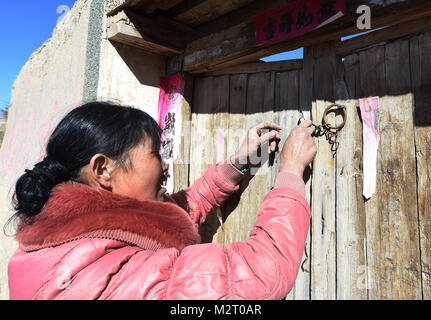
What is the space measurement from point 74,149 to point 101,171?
13 cm

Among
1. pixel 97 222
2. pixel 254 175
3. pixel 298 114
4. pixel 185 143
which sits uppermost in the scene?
pixel 298 114

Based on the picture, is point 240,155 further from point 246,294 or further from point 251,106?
point 246,294

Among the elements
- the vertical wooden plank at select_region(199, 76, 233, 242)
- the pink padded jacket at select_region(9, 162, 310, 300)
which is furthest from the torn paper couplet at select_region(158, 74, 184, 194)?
the pink padded jacket at select_region(9, 162, 310, 300)

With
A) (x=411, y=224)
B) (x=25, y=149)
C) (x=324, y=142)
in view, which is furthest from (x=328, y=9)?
(x=25, y=149)

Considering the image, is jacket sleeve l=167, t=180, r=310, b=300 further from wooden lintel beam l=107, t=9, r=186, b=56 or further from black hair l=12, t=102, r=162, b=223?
wooden lintel beam l=107, t=9, r=186, b=56

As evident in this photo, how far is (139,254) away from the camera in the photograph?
0.93 m

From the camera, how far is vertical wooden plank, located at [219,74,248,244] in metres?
1.94

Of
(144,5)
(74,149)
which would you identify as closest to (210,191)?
(74,149)

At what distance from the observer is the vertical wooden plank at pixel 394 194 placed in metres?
1.30

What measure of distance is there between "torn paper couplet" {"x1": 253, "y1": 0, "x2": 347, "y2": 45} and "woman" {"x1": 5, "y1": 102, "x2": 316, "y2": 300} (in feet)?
2.20

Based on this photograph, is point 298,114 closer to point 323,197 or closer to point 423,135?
point 323,197

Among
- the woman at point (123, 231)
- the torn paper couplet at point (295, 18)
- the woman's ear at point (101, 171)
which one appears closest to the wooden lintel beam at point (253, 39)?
the torn paper couplet at point (295, 18)

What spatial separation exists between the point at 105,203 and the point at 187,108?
1.33m

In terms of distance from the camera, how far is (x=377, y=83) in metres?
1.44
